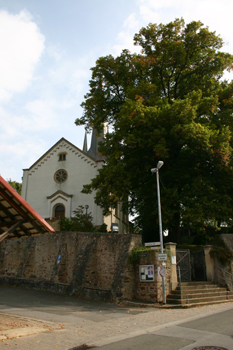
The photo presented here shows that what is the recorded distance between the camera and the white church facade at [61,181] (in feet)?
108

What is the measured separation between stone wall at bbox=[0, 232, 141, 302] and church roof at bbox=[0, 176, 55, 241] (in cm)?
751

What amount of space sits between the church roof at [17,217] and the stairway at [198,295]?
317 inches

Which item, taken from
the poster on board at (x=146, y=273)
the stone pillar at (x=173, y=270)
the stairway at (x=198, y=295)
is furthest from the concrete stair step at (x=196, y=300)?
the poster on board at (x=146, y=273)

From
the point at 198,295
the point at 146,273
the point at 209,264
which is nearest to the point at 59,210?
the point at 209,264

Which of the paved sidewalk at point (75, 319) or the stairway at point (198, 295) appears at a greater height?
the stairway at point (198, 295)

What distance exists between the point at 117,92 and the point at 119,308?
57.3ft

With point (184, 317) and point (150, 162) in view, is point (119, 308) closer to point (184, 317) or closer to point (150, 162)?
point (184, 317)

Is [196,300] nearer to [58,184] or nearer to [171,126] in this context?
[171,126]

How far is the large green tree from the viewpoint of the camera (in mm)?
18438

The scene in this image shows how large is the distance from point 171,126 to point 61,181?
18.5m

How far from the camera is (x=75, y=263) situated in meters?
18.1

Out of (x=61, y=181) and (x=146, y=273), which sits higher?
(x=61, y=181)

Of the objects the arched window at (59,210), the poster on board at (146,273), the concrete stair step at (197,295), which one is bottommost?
the concrete stair step at (197,295)

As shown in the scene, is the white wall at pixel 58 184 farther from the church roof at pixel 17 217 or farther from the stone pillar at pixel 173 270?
the church roof at pixel 17 217
